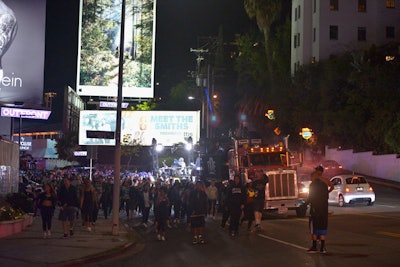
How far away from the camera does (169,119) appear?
54.5 metres

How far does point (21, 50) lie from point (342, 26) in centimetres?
3668

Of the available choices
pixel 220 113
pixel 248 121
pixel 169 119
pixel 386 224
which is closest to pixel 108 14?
pixel 169 119

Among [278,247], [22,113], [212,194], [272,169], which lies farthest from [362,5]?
[278,247]

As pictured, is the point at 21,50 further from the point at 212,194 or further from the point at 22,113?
the point at 212,194

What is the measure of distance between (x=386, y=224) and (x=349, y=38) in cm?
4715

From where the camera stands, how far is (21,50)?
39844 millimetres

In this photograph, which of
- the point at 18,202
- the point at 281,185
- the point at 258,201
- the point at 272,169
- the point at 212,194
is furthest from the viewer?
the point at 212,194

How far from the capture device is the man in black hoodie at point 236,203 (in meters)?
19.6

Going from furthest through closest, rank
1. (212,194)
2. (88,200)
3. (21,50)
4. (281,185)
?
(21,50)
(212,194)
(281,185)
(88,200)

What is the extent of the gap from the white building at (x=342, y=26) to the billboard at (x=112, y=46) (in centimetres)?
2479

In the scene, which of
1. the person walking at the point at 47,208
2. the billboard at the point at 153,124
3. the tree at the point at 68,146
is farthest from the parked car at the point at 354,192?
the tree at the point at 68,146

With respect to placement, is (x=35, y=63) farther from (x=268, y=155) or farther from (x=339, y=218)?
(x=339, y=218)

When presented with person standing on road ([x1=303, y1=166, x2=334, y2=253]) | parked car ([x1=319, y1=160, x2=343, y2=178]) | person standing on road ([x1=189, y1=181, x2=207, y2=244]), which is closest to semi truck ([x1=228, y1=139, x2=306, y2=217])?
person standing on road ([x1=189, y1=181, x2=207, y2=244])

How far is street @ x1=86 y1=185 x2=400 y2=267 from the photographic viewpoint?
13.7 metres
